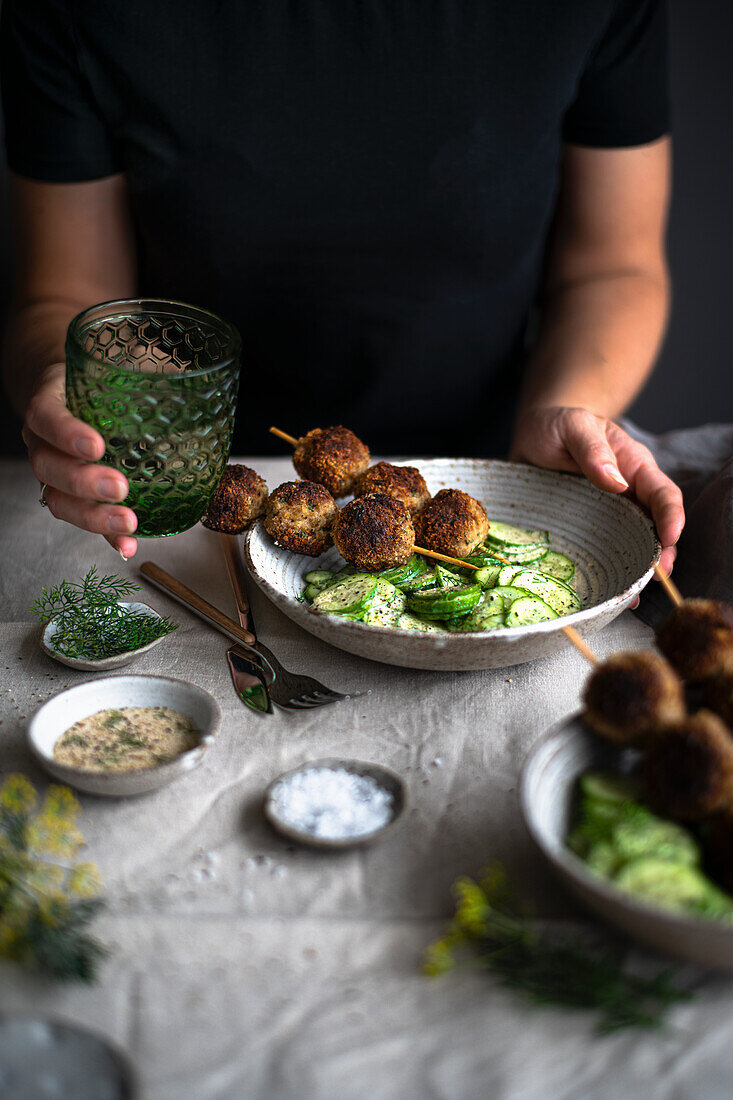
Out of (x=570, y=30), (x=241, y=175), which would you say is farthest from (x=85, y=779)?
(x=570, y=30)

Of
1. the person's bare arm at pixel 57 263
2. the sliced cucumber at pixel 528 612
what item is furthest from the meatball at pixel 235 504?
the sliced cucumber at pixel 528 612

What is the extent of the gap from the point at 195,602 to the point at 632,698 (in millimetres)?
→ 1027

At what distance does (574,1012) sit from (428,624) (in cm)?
81

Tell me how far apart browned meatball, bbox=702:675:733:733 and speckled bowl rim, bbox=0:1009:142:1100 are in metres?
0.87

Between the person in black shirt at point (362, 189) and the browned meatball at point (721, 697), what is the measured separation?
822mm

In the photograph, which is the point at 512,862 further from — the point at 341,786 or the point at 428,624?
the point at 428,624

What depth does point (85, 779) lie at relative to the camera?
131cm

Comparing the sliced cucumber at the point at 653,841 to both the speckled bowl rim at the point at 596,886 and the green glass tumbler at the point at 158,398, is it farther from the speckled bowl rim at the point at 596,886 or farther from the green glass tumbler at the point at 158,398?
the green glass tumbler at the point at 158,398

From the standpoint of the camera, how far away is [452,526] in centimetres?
187

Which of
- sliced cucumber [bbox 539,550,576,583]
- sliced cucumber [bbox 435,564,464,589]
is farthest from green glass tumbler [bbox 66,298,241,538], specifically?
sliced cucumber [bbox 539,550,576,583]

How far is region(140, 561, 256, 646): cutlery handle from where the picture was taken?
71.4 inches

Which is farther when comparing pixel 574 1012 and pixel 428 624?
pixel 428 624

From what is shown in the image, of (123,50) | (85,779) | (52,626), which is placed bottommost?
(52,626)

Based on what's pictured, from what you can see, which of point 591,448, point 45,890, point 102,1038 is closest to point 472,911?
point 102,1038
